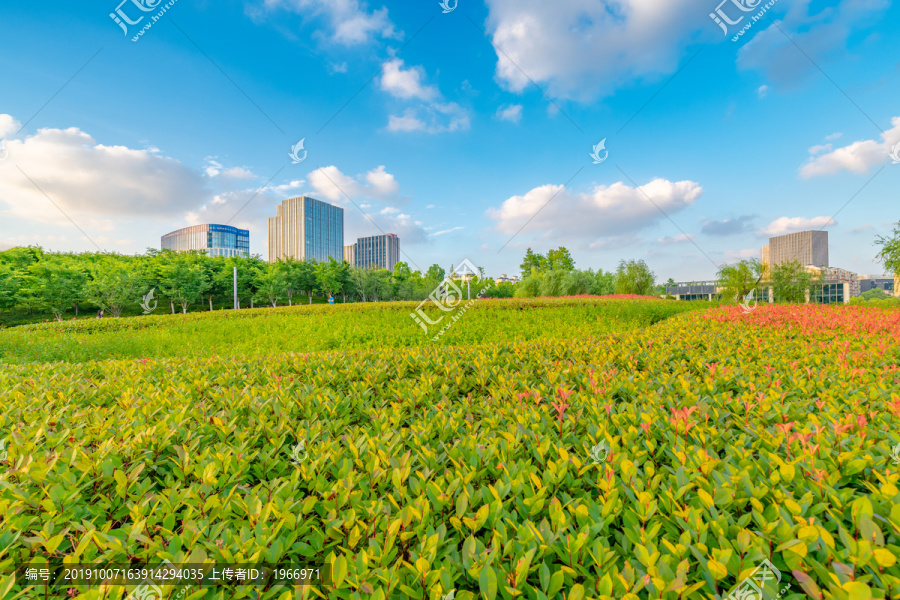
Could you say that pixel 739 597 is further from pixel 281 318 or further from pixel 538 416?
pixel 281 318

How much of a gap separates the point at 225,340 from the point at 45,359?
3324 mm

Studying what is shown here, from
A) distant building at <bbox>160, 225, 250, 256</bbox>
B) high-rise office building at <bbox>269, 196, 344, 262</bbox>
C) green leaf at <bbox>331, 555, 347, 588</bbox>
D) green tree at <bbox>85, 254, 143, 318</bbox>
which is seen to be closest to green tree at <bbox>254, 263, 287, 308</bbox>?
green tree at <bbox>85, 254, 143, 318</bbox>

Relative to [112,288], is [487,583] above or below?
below

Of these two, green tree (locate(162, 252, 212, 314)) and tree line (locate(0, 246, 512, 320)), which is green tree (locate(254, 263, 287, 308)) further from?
green tree (locate(162, 252, 212, 314))

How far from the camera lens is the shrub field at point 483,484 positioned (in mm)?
913

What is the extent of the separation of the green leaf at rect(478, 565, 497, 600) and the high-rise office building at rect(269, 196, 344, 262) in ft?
206

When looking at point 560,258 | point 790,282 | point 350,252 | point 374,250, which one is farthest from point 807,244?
point 350,252

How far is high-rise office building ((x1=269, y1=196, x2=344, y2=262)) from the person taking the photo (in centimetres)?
6638

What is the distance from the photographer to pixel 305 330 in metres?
10.3

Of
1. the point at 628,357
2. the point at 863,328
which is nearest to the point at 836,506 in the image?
the point at 628,357

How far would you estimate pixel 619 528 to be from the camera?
1212mm

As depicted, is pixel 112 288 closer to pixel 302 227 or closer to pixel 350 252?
pixel 302 227

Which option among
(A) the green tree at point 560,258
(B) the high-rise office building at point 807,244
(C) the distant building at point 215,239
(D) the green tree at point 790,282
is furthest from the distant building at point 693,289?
(C) the distant building at point 215,239

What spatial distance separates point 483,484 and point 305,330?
9919 millimetres
